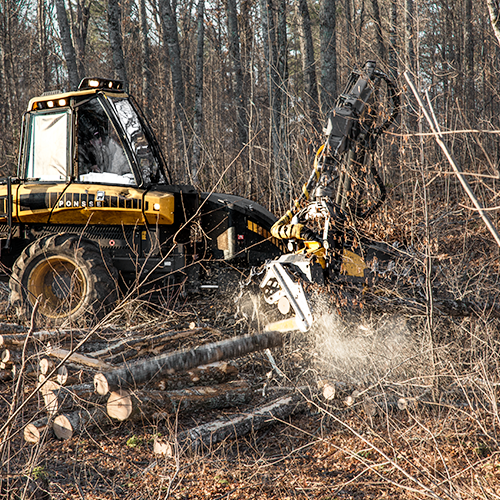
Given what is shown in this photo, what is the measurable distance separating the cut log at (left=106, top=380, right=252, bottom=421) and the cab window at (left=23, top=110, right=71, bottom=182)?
138 inches

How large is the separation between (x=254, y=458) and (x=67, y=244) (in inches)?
143

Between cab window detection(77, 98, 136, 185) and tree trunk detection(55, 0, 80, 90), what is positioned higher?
tree trunk detection(55, 0, 80, 90)

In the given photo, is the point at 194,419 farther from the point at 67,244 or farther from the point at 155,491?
the point at 67,244

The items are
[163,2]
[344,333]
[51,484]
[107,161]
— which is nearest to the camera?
[51,484]

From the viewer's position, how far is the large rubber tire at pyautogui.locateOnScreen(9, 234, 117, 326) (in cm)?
619

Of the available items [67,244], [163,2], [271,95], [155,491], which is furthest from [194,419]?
[163,2]

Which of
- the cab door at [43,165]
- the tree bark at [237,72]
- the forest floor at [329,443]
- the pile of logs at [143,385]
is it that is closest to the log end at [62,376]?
the pile of logs at [143,385]

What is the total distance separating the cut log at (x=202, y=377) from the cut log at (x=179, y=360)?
0.43 ft

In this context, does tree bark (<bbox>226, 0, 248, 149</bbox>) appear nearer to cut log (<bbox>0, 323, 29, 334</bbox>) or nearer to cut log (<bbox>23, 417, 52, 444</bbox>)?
cut log (<bbox>0, 323, 29, 334</bbox>)

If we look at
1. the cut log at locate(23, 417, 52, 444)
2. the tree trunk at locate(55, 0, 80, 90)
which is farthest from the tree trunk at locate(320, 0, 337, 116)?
the cut log at locate(23, 417, 52, 444)

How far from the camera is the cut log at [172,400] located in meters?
4.12

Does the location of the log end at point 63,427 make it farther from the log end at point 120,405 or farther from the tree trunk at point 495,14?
the tree trunk at point 495,14

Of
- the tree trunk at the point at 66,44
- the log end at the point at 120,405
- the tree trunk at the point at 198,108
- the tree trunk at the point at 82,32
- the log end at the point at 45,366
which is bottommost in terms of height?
the log end at the point at 120,405

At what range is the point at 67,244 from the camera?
6262 millimetres
